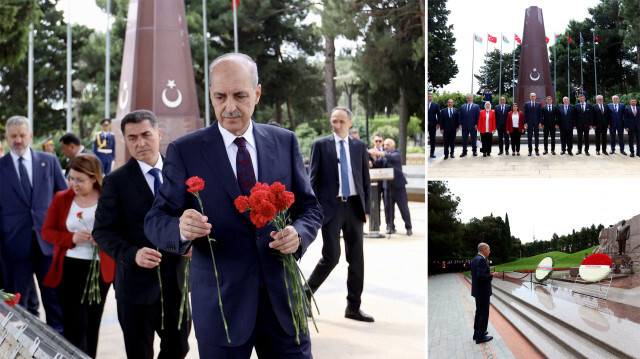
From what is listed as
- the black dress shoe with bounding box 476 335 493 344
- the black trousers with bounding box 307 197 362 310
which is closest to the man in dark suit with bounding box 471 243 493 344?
the black dress shoe with bounding box 476 335 493 344

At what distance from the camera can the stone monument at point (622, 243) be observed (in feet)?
7.06

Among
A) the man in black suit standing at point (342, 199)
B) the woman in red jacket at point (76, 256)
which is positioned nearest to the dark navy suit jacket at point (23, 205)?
the woman in red jacket at point (76, 256)

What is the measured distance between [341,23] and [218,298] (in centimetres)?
2628

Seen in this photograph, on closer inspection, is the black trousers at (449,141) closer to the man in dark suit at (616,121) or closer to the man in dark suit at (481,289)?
the man in dark suit at (481,289)

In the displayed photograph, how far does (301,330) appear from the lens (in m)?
2.59

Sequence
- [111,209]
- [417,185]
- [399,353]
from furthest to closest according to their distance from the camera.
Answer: [417,185] → [399,353] → [111,209]

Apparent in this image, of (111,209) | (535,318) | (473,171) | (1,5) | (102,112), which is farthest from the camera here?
(102,112)

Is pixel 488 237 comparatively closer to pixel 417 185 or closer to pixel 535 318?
pixel 535 318

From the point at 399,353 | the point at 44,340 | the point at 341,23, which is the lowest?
the point at 399,353

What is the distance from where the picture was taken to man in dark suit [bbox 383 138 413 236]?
13.4 metres

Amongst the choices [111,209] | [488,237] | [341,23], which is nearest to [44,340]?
[111,209]

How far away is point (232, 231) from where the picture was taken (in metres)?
2.49

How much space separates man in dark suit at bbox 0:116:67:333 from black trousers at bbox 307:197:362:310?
2.23m

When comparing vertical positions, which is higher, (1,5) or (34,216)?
(1,5)
